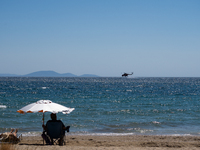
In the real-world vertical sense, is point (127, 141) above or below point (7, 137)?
below

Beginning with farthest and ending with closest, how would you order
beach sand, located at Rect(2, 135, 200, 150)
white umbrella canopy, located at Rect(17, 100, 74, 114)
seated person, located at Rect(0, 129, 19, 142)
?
beach sand, located at Rect(2, 135, 200, 150) → seated person, located at Rect(0, 129, 19, 142) → white umbrella canopy, located at Rect(17, 100, 74, 114)

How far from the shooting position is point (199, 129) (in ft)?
49.1

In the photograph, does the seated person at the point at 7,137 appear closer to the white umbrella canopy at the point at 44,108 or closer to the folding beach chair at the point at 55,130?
the white umbrella canopy at the point at 44,108

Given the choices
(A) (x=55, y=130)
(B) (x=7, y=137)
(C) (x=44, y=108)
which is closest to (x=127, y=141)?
(A) (x=55, y=130)

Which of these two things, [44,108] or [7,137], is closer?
[44,108]

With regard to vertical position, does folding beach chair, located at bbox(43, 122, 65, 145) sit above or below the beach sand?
above

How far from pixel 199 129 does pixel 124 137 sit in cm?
531

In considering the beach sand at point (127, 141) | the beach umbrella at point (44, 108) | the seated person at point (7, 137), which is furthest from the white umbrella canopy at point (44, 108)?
the beach sand at point (127, 141)

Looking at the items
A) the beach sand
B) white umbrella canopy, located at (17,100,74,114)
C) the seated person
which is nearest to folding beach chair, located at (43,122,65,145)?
white umbrella canopy, located at (17,100,74,114)

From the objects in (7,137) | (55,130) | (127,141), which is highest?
(55,130)

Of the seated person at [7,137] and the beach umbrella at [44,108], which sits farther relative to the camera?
the seated person at [7,137]

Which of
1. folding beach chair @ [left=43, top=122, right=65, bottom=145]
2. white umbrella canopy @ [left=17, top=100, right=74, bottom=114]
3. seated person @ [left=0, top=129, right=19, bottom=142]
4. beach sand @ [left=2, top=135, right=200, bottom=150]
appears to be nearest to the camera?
white umbrella canopy @ [left=17, top=100, right=74, bottom=114]

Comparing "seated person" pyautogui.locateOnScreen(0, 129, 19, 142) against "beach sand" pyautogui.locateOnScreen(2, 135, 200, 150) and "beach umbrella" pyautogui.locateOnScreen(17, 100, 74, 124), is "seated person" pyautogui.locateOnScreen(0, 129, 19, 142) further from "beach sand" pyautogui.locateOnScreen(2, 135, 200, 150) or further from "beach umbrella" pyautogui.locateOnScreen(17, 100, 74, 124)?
"beach umbrella" pyautogui.locateOnScreen(17, 100, 74, 124)

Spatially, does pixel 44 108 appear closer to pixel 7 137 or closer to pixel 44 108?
pixel 44 108
